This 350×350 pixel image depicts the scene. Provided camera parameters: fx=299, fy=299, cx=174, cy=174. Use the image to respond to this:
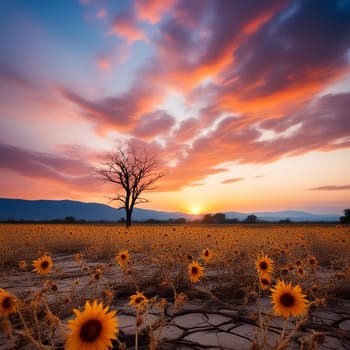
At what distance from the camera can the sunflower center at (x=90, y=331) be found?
1374 millimetres

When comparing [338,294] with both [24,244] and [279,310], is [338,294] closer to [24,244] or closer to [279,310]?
[279,310]

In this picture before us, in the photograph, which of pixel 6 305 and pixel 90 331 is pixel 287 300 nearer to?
pixel 90 331

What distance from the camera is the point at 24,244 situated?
8242 millimetres

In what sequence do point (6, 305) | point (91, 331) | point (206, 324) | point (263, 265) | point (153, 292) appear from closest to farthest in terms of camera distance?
1. point (91, 331)
2. point (6, 305)
3. point (263, 265)
4. point (206, 324)
5. point (153, 292)

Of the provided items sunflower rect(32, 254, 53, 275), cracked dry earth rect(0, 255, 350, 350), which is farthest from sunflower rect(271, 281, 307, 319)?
sunflower rect(32, 254, 53, 275)

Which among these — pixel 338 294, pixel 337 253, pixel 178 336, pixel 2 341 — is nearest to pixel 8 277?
pixel 2 341

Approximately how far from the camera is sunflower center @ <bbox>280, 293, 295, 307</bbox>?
1856 millimetres

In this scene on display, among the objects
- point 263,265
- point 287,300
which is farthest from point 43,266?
point 287,300

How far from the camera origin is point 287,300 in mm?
1872

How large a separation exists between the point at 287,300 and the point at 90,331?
1201mm

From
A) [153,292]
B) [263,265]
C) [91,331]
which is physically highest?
[263,265]

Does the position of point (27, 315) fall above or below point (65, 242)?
below

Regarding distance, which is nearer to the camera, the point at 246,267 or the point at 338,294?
the point at 338,294

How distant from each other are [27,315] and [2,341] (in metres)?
0.44
